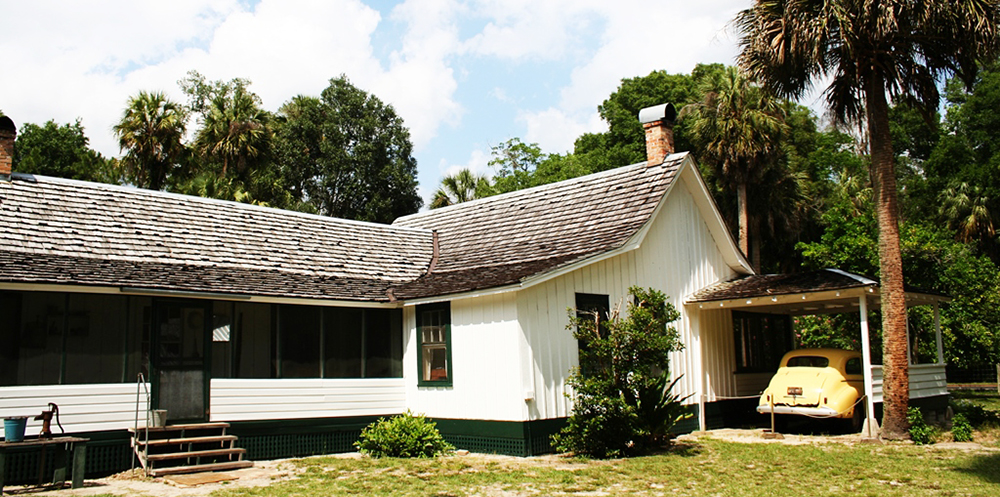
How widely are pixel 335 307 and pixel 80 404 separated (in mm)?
4589

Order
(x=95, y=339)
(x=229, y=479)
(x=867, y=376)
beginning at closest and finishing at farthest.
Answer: (x=229, y=479)
(x=95, y=339)
(x=867, y=376)

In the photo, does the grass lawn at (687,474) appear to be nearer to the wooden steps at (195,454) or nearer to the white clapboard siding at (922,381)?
the wooden steps at (195,454)

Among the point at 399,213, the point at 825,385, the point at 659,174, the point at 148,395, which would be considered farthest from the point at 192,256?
the point at 399,213

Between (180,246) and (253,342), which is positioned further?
→ (180,246)

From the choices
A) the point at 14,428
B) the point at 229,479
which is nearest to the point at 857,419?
the point at 229,479

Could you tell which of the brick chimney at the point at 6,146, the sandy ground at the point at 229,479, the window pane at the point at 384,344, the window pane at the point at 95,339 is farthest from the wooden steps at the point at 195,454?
the brick chimney at the point at 6,146

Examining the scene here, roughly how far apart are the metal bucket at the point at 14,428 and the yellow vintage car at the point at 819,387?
12.5 meters

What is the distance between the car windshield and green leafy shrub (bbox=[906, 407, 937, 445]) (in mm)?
1976

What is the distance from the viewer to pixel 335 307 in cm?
1498

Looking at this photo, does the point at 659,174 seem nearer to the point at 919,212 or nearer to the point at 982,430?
the point at 982,430

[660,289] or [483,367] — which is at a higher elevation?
[660,289]

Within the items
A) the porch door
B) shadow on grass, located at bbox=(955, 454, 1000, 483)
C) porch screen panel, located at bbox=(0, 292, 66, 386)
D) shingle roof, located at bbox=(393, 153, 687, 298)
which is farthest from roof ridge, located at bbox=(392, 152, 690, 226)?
porch screen panel, located at bbox=(0, 292, 66, 386)

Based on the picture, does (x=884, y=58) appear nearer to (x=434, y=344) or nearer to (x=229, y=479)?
(x=434, y=344)

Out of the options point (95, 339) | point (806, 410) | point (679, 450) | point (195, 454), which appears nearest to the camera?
point (195, 454)
